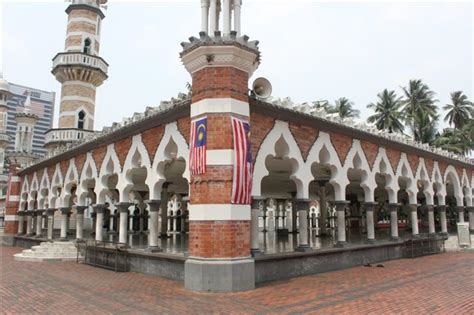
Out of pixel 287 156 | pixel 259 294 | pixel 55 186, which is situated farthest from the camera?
pixel 55 186

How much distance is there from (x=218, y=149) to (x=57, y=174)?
1246cm

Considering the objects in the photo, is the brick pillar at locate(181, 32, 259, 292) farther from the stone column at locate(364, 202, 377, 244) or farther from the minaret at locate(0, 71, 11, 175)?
the minaret at locate(0, 71, 11, 175)

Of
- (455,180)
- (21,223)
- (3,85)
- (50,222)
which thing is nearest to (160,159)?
(50,222)

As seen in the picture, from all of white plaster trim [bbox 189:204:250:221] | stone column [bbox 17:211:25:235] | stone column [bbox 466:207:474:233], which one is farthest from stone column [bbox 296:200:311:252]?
stone column [bbox 17:211:25:235]

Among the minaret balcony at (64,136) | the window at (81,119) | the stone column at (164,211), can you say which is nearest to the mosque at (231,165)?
the stone column at (164,211)

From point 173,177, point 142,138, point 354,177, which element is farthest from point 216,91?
point 354,177

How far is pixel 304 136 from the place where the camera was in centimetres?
1107

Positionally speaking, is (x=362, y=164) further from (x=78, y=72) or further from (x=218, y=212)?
(x=78, y=72)

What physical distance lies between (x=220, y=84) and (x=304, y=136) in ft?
11.1

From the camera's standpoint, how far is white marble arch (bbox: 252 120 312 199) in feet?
31.1

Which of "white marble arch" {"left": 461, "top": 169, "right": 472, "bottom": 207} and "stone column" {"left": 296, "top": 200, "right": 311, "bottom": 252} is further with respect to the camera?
"white marble arch" {"left": 461, "top": 169, "right": 472, "bottom": 207}

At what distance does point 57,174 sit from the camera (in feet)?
59.4

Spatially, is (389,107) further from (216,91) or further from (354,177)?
(216,91)

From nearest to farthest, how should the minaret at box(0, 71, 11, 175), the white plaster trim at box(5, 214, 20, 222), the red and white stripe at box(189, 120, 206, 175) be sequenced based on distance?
the red and white stripe at box(189, 120, 206, 175) → the white plaster trim at box(5, 214, 20, 222) → the minaret at box(0, 71, 11, 175)
